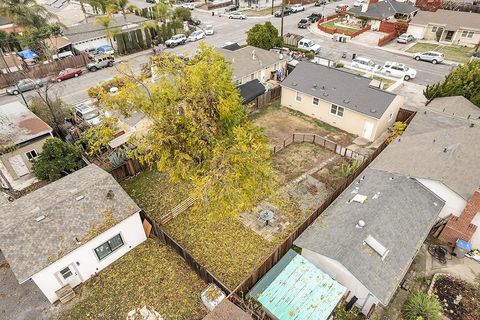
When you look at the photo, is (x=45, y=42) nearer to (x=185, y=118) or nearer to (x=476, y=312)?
(x=185, y=118)

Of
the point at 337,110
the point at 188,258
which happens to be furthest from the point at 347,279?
the point at 337,110

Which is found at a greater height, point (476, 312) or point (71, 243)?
point (71, 243)

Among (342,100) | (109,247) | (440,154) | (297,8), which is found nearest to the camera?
(109,247)

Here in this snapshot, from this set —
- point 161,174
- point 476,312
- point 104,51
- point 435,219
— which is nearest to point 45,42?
point 104,51

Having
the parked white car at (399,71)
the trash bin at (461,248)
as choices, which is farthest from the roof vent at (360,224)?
the parked white car at (399,71)

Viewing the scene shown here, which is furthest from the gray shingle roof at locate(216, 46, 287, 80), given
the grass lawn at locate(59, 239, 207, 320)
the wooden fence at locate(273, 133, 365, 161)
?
the grass lawn at locate(59, 239, 207, 320)

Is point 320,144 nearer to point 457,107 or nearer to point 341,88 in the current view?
point 341,88

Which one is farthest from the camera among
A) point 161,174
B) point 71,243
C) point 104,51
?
point 104,51
